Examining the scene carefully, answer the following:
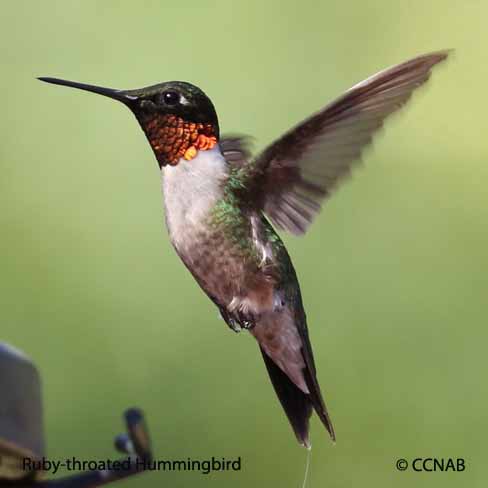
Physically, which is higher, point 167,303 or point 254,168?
point 254,168

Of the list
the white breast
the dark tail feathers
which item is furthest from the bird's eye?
the dark tail feathers

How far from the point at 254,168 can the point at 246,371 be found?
4.92 feet

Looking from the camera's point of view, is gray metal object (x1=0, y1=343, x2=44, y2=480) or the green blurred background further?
the green blurred background

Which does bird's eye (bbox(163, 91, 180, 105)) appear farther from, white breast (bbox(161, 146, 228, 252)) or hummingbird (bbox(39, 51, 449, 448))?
white breast (bbox(161, 146, 228, 252))

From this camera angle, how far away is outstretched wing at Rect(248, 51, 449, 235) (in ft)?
7.37

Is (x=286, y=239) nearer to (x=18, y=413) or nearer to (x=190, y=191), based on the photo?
(x=190, y=191)

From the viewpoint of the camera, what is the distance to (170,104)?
2.31 m

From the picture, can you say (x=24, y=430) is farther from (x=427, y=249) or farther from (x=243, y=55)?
(x=243, y=55)

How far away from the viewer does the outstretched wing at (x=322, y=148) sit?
2.25m

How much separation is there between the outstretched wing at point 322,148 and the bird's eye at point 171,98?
0.73 feet

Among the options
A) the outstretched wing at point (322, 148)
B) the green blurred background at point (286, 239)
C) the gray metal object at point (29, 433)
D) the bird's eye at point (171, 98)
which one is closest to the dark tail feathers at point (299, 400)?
the outstretched wing at point (322, 148)

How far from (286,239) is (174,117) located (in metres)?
1.62

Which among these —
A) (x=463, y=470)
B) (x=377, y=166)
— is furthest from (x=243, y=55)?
(x=463, y=470)

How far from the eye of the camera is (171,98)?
2.31 m
